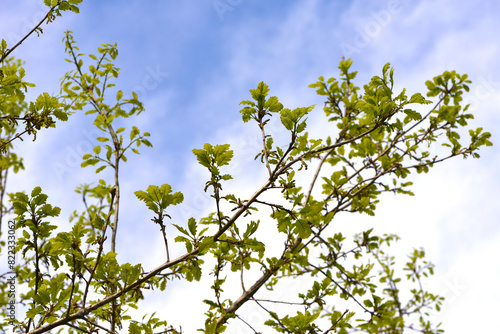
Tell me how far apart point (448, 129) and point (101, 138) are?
4.01m

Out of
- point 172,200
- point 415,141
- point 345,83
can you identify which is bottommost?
point 172,200

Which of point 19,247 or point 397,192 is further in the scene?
point 397,192

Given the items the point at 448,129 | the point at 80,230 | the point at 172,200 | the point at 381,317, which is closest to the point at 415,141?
the point at 448,129

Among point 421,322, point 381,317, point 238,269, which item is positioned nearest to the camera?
point 238,269

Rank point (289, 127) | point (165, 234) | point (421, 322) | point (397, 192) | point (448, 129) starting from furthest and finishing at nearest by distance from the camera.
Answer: point (421, 322), point (448, 129), point (397, 192), point (289, 127), point (165, 234)

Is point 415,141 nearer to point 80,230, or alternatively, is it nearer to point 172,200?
point 172,200

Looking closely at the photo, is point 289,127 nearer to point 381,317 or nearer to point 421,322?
point 381,317

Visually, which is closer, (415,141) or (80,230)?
(80,230)

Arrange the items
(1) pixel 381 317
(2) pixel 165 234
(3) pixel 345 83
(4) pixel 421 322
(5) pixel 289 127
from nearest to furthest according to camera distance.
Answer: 1. (2) pixel 165 234
2. (5) pixel 289 127
3. (1) pixel 381 317
4. (3) pixel 345 83
5. (4) pixel 421 322

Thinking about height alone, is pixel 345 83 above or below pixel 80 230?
above

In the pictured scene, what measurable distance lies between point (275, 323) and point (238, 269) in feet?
1.73

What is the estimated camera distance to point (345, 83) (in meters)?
4.87

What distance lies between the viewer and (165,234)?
2.25 m

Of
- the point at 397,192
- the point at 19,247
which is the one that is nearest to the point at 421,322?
the point at 397,192
